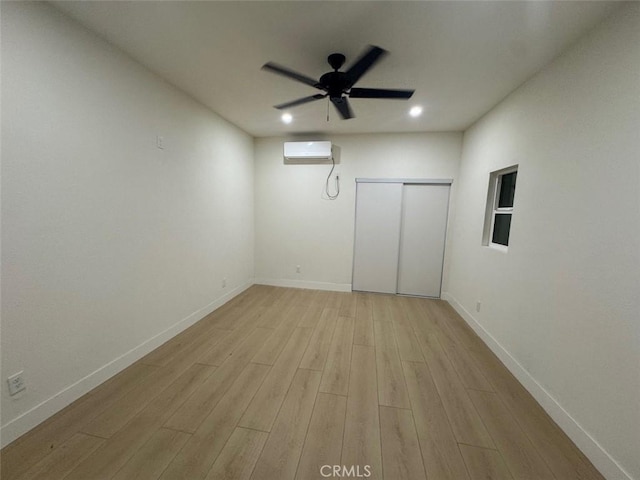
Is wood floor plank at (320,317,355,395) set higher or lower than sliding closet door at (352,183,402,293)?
lower

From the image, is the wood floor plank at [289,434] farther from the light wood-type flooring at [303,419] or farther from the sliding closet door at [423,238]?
the sliding closet door at [423,238]

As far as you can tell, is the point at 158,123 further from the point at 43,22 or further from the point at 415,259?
the point at 415,259

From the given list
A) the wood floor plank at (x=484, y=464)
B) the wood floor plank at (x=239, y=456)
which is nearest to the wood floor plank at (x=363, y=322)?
the wood floor plank at (x=484, y=464)

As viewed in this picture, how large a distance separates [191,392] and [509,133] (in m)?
3.63

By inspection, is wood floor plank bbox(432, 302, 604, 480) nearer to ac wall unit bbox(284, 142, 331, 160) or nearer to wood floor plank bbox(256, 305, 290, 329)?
wood floor plank bbox(256, 305, 290, 329)

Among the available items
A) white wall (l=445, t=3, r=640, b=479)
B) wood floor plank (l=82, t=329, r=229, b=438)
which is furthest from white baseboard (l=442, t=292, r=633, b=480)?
wood floor plank (l=82, t=329, r=229, b=438)

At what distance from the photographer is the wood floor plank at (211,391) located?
5.05 feet

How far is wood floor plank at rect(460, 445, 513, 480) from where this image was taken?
1.26 m

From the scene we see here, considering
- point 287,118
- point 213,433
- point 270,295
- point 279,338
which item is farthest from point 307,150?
point 213,433

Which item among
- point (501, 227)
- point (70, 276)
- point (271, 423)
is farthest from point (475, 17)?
point (70, 276)

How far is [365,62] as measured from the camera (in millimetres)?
1552

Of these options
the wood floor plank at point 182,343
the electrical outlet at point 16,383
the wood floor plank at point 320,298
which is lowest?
the wood floor plank at point 182,343

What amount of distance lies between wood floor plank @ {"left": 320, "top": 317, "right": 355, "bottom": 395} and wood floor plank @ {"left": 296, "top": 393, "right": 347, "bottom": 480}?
0.09m

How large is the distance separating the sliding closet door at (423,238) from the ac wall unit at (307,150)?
1.39m
